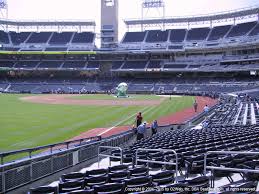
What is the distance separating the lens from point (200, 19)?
93188 millimetres

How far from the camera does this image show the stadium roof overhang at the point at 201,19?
82750mm

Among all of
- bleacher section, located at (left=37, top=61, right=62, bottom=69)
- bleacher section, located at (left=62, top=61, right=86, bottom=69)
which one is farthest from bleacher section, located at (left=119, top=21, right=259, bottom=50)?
bleacher section, located at (left=37, top=61, right=62, bottom=69)

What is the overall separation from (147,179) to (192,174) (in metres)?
2.95

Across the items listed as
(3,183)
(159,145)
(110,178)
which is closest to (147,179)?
(110,178)

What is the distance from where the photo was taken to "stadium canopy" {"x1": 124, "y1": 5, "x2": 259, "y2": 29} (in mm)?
82812

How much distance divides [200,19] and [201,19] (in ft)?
0.95

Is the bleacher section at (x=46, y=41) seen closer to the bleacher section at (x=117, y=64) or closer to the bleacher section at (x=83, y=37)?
the bleacher section at (x=83, y=37)

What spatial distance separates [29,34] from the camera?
10325 centimetres

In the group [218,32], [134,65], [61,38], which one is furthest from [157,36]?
[61,38]

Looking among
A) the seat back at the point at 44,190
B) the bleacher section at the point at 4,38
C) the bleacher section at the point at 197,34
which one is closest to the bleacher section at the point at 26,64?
the bleacher section at the point at 4,38

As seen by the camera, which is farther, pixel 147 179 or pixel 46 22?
pixel 46 22

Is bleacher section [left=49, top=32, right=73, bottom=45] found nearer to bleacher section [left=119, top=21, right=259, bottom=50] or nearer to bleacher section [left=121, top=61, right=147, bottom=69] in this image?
bleacher section [left=119, top=21, right=259, bottom=50]

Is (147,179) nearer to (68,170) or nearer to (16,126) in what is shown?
(68,170)

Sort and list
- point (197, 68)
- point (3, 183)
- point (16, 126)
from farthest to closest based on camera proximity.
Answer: point (197, 68), point (16, 126), point (3, 183)
